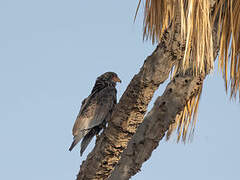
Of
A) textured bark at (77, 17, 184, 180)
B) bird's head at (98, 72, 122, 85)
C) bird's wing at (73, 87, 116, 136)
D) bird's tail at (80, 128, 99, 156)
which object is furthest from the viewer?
bird's head at (98, 72, 122, 85)

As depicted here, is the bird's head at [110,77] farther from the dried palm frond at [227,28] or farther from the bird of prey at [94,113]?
the dried palm frond at [227,28]

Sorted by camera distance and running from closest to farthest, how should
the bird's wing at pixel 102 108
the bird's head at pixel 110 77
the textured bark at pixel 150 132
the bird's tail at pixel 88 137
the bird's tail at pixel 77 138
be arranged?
the textured bark at pixel 150 132 → the bird's tail at pixel 77 138 → the bird's tail at pixel 88 137 → the bird's wing at pixel 102 108 → the bird's head at pixel 110 77

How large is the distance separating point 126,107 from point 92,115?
3.61 meters

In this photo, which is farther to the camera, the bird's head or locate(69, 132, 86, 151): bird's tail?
the bird's head

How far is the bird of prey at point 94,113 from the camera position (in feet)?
25.2

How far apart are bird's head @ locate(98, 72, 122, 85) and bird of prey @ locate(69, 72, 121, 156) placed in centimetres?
14

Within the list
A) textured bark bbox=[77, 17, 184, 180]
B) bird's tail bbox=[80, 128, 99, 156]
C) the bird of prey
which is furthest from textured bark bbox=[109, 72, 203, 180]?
bird's tail bbox=[80, 128, 99, 156]

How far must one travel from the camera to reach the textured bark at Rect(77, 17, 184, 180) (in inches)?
174

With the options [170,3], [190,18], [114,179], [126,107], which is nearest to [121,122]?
[126,107]

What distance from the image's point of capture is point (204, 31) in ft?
16.1

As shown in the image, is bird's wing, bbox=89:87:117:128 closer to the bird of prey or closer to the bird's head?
the bird of prey

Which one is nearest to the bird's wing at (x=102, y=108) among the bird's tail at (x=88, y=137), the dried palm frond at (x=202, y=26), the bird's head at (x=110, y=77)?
the bird's tail at (x=88, y=137)

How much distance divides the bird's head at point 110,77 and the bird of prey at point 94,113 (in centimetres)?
14

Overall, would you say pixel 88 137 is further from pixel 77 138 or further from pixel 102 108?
pixel 102 108
